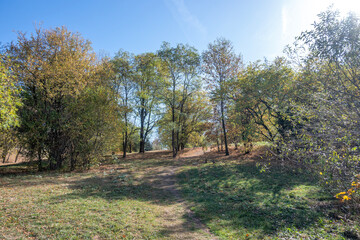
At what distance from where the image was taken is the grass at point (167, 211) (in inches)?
248

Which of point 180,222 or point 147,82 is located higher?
point 147,82

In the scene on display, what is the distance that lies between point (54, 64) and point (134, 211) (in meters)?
14.0

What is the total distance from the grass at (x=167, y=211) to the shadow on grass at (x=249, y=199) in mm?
39

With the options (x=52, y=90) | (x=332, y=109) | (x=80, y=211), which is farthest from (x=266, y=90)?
(x=52, y=90)

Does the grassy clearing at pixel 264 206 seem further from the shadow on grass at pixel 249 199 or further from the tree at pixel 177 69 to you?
the tree at pixel 177 69

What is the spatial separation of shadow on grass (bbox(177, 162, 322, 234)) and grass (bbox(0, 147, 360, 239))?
39mm

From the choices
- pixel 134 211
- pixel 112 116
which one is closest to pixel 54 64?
pixel 112 116

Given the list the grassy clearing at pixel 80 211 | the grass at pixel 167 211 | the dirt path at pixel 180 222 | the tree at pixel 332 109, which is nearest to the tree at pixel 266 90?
the grass at pixel 167 211

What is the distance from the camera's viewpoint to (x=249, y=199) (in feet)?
33.1

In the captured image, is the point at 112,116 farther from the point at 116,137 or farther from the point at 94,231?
the point at 94,231

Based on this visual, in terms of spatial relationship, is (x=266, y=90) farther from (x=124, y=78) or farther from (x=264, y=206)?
(x=124, y=78)

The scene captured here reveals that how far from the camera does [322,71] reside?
1013 cm

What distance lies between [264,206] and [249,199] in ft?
3.95

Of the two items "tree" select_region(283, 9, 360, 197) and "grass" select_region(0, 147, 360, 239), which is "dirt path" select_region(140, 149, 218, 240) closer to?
"grass" select_region(0, 147, 360, 239)
